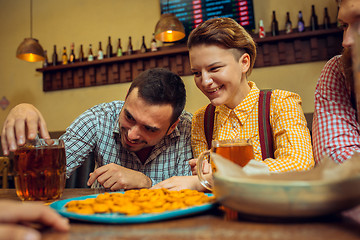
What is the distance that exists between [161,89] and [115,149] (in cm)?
44

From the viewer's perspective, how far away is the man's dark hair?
1278 millimetres

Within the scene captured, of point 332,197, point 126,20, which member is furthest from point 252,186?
point 126,20

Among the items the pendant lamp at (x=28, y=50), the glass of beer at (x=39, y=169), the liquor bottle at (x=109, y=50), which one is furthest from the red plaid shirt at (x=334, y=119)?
the liquor bottle at (x=109, y=50)

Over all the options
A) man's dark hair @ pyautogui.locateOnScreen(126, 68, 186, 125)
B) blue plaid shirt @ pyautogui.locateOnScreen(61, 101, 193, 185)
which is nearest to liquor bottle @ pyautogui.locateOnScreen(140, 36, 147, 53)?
blue plaid shirt @ pyautogui.locateOnScreen(61, 101, 193, 185)

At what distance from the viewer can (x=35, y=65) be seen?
174 inches

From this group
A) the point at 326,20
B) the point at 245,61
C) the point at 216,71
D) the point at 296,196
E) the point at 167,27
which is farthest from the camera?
the point at 326,20

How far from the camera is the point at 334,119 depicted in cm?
109

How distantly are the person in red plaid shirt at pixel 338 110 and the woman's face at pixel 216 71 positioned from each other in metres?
0.37

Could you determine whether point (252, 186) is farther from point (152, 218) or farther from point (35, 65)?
point (35, 65)

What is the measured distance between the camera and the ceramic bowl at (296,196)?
0.40 m

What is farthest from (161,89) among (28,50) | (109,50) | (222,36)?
(109,50)

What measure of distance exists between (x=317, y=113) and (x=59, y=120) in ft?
12.4

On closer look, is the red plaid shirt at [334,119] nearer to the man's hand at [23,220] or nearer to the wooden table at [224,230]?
the wooden table at [224,230]

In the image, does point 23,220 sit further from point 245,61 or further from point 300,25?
point 300,25
